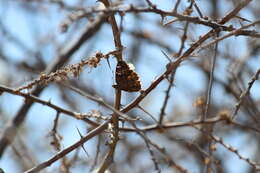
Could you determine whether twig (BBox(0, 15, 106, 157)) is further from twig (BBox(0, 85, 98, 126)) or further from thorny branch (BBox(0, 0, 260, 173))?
twig (BBox(0, 85, 98, 126))

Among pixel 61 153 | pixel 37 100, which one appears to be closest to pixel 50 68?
pixel 37 100

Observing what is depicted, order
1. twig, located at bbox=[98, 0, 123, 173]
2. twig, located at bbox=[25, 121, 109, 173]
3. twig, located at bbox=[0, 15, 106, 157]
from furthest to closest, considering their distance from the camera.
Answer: twig, located at bbox=[0, 15, 106, 157]
twig, located at bbox=[25, 121, 109, 173]
twig, located at bbox=[98, 0, 123, 173]

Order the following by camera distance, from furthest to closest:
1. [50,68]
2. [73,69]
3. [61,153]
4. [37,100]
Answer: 1. [50,68]
2. [37,100]
3. [61,153]
4. [73,69]

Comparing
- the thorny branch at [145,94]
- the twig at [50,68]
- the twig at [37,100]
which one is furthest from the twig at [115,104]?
the twig at [50,68]

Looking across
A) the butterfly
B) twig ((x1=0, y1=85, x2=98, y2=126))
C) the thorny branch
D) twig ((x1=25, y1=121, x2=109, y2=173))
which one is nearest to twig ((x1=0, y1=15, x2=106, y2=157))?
the thorny branch

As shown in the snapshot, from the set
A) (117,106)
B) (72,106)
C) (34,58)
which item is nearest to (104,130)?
(117,106)

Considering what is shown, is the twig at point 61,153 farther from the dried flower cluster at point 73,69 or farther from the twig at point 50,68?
the twig at point 50,68

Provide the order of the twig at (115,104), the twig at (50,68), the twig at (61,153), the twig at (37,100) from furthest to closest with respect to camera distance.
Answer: the twig at (50,68)
the twig at (37,100)
the twig at (61,153)
the twig at (115,104)

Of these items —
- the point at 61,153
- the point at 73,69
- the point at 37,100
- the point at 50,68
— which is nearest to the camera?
the point at 73,69

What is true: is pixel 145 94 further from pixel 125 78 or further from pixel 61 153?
pixel 61 153
